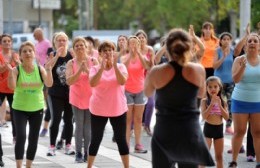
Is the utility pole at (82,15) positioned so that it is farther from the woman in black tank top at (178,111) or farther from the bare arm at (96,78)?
the woman in black tank top at (178,111)

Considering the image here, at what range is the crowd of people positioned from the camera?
7617 millimetres

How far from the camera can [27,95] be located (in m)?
10.7

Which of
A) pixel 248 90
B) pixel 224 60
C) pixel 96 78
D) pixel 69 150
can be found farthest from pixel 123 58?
pixel 248 90

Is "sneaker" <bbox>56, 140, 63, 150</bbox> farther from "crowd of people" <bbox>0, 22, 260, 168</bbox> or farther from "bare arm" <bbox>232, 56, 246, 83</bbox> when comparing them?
"bare arm" <bbox>232, 56, 246, 83</bbox>

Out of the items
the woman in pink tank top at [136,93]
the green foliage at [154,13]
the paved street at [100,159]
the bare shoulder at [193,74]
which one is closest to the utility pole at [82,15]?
the green foliage at [154,13]

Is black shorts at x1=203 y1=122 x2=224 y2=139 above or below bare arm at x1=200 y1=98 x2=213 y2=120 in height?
below

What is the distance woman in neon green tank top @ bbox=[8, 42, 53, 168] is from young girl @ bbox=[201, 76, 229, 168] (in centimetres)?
208

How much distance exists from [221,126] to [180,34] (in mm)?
3198

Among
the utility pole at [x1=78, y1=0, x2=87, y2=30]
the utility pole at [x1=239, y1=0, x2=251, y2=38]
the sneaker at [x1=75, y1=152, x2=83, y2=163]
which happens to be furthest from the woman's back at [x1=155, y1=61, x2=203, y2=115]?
the utility pole at [x1=78, y1=0, x2=87, y2=30]

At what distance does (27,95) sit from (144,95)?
2.24 meters

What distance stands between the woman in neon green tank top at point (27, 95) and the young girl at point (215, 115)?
81.8 inches

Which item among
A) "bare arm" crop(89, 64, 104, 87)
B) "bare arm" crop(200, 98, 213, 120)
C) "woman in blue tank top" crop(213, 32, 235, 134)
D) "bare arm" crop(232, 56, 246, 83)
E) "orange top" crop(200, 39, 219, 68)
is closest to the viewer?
"bare arm" crop(200, 98, 213, 120)

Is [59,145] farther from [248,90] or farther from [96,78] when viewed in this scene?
[248,90]

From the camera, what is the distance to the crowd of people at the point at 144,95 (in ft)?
25.0
